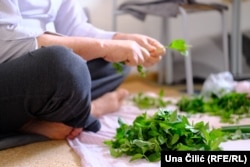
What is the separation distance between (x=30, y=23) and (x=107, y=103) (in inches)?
12.8

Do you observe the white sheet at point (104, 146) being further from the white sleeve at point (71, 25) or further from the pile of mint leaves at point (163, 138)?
Answer: the white sleeve at point (71, 25)

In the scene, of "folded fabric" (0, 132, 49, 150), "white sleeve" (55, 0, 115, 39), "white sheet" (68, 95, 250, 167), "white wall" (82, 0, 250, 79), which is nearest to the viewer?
"white sheet" (68, 95, 250, 167)

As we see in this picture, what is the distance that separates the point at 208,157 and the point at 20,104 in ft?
1.19

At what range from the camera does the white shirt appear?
2.27 feet

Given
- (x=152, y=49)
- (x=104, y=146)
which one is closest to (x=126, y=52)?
(x=152, y=49)

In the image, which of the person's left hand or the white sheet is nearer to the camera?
the white sheet

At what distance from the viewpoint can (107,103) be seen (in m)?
0.99

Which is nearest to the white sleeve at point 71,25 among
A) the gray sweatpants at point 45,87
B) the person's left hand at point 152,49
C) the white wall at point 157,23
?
the person's left hand at point 152,49

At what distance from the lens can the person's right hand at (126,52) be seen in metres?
0.73

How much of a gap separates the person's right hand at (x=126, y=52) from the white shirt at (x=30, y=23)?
0.47 ft

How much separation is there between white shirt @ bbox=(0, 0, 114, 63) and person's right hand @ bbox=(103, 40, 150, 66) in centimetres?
14

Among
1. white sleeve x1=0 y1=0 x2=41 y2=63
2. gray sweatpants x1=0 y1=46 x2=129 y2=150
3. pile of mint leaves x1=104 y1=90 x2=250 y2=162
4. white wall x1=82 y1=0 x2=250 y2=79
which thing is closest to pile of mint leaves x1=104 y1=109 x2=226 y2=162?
pile of mint leaves x1=104 y1=90 x2=250 y2=162

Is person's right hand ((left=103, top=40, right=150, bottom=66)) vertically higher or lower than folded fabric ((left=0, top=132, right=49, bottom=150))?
higher

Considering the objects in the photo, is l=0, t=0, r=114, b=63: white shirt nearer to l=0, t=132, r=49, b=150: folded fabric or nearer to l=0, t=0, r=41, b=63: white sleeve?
l=0, t=0, r=41, b=63: white sleeve
